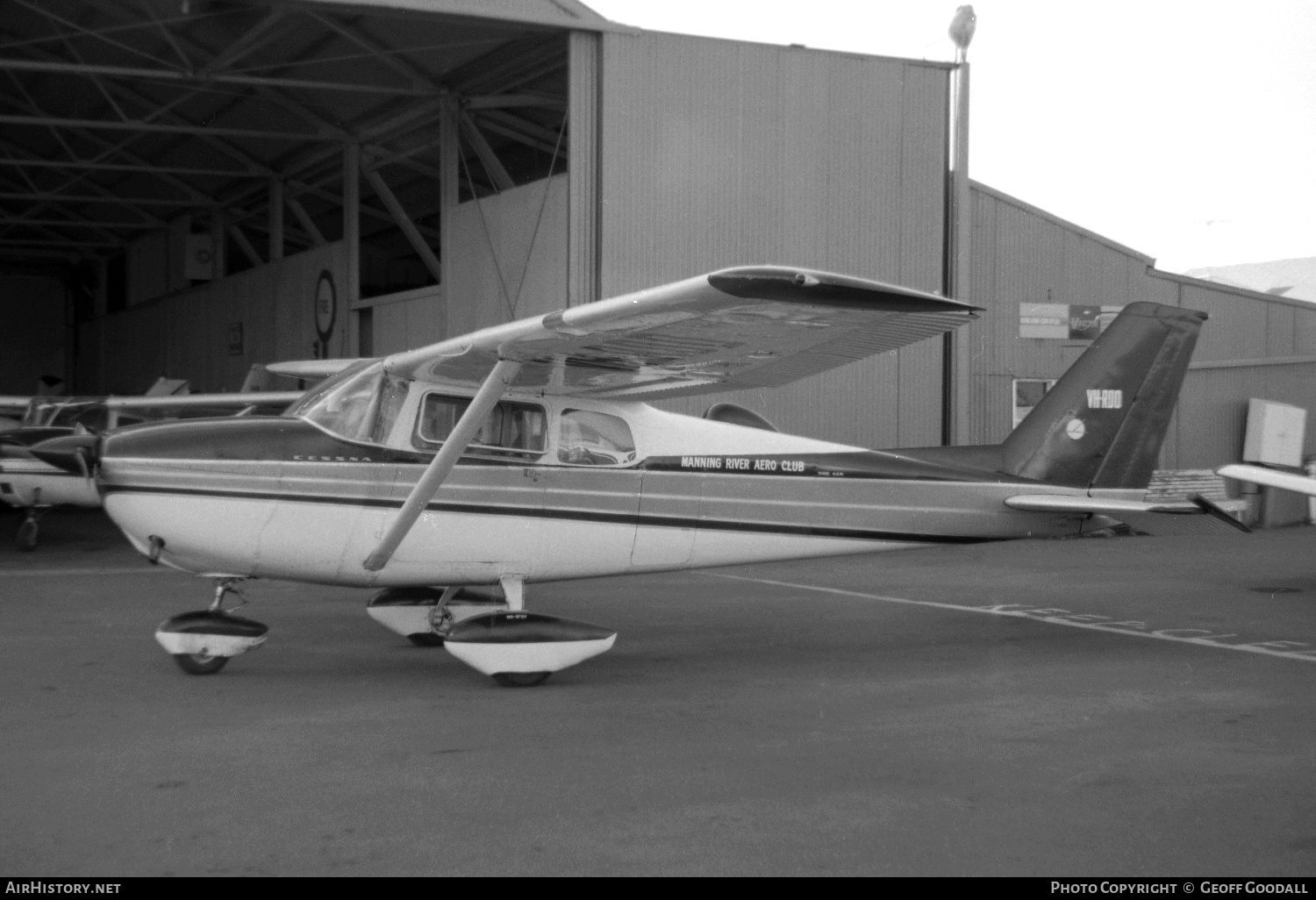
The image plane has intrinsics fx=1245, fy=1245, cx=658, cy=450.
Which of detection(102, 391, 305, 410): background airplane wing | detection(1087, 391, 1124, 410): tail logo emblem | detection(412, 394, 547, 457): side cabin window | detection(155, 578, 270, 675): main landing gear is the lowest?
detection(155, 578, 270, 675): main landing gear

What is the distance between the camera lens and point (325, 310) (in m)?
24.1

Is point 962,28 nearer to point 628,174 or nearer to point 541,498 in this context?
point 628,174

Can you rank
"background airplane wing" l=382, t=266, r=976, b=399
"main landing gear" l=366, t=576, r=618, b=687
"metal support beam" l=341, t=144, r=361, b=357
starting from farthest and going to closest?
1. "metal support beam" l=341, t=144, r=361, b=357
2. "main landing gear" l=366, t=576, r=618, b=687
3. "background airplane wing" l=382, t=266, r=976, b=399

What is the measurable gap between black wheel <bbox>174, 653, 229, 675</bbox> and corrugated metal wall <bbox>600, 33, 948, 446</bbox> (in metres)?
8.45

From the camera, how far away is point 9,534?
18.1m

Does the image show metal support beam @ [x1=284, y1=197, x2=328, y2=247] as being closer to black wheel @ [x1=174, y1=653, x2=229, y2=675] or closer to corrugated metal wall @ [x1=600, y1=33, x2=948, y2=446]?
corrugated metal wall @ [x1=600, y1=33, x2=948, y2=446]

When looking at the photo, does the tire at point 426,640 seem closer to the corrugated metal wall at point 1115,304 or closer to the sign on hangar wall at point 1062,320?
the corrugated metal wall at point 1115,304

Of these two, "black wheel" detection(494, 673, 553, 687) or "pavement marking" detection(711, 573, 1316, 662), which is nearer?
"black wheel" detection(494, 673, 553, 687)

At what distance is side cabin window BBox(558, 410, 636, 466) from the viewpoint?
306 inches

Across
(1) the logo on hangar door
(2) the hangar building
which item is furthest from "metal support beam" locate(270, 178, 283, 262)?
(1) the logo on hangar door

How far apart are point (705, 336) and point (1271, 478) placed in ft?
26.2

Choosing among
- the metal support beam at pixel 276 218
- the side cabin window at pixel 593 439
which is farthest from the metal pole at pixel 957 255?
the metal support beam at pixel 276 218

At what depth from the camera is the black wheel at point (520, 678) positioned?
690 cm

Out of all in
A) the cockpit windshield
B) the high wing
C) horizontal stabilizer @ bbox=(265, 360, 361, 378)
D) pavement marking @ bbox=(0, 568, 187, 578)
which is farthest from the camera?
horizontal stabilizer @ bbox=(265, 360, 361, 378)
